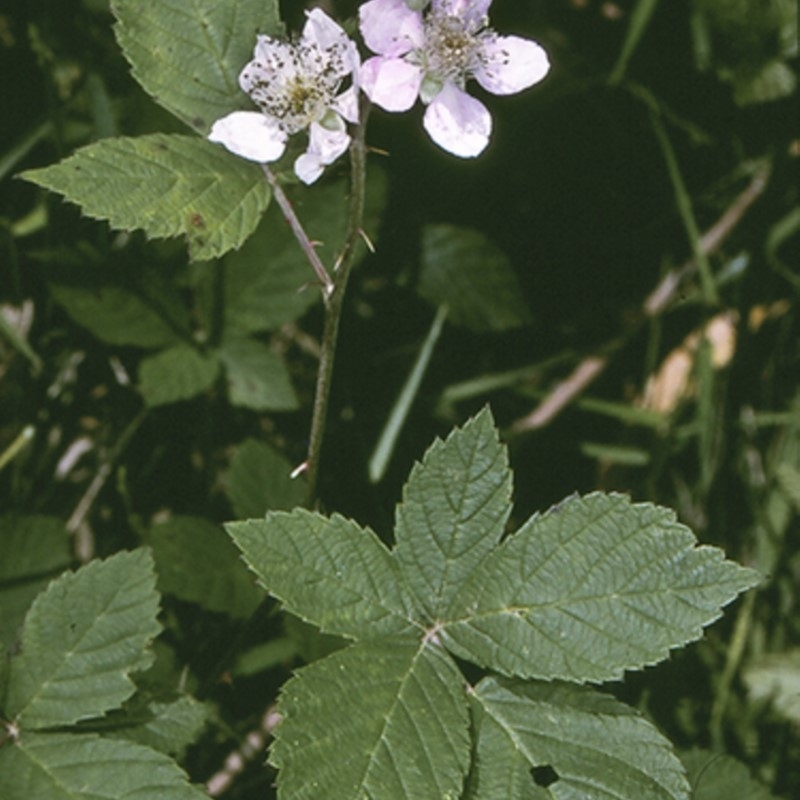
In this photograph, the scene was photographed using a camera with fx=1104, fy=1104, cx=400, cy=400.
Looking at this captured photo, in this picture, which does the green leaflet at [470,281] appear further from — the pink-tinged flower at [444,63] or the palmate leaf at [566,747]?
the palmate leaf at [566,747]

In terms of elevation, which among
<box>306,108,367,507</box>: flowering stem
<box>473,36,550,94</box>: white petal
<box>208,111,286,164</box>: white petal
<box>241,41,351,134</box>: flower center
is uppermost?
<box>241,41,351,134</box>: flower center

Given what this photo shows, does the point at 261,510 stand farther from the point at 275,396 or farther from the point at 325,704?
the point at 325,704

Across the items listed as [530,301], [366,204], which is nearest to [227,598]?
[366,204]

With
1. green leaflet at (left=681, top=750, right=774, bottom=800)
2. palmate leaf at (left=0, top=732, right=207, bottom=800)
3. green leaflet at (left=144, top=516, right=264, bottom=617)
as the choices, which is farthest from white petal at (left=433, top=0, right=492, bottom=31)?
green leaflet at (left=681, top=750, right=774, bottom=800)

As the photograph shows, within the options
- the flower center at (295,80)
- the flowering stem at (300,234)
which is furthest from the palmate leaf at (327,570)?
the flower center at (295,80)

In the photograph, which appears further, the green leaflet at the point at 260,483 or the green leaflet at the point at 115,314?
the green leaflet at the point at 115,314

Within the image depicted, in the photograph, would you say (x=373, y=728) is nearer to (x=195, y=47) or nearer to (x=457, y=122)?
(x=457, y=122)

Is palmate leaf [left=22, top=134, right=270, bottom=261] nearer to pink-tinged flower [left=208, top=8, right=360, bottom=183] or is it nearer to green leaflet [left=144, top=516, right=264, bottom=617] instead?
pink-tinged flower [left=208, top=8, right=360, bottom=183]
